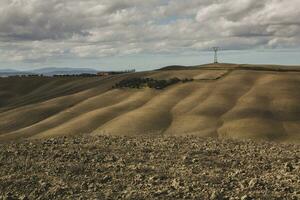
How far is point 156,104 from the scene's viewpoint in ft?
242

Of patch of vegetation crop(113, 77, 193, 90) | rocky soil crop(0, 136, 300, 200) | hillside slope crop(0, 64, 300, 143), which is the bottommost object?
hillside slope crop(0, 64, 300, 143)

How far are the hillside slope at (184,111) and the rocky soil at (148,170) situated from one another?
17.1 metres

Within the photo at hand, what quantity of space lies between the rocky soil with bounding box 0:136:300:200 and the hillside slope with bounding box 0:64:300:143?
17.1m

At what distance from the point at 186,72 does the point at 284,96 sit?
125 feet

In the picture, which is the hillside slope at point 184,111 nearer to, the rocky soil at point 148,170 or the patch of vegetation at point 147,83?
the patch of vegetation at point 147,83

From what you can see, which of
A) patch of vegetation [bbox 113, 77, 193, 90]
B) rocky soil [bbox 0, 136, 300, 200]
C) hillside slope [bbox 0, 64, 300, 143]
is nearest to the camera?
rocky soil [bbox 0, 136, 300, 200]

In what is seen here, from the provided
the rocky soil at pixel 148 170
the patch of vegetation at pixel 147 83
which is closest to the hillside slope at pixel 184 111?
the patch of vegetation at pixel 147 83

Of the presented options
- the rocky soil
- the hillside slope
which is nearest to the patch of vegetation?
the hillside slope

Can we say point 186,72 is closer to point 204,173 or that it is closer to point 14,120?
point 14,120

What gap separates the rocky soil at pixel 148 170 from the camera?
19578 mm

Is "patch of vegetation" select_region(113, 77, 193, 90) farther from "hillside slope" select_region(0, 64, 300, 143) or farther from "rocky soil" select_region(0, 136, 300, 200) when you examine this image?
"rocky soil" select_region(0, 136, 300, 200)

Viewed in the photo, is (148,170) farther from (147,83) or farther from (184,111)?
(147,83)

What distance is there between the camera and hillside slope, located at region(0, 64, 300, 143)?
5566cm

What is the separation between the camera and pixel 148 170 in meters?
23.3
